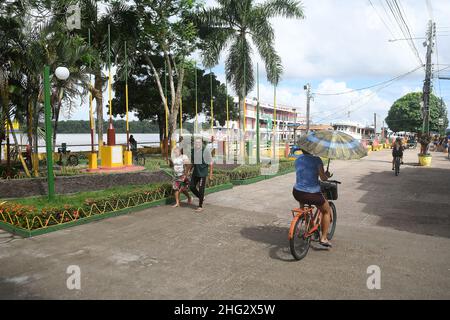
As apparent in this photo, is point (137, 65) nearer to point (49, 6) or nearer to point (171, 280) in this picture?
point (49, 6)

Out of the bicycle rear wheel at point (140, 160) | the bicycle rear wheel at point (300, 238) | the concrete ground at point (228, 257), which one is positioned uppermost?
the bicycle rear wheel at point (140, 160)

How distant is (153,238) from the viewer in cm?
605

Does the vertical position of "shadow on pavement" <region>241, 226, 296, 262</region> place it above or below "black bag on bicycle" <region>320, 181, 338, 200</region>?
below

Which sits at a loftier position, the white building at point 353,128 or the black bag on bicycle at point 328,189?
the white building at point 353,128

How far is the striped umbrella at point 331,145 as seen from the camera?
16.7 ft

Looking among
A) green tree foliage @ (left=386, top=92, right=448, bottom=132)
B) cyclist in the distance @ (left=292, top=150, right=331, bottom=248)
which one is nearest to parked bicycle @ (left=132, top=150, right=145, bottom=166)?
cyclist in the distance @ (left=292, top=150, right=331, bottom=248)

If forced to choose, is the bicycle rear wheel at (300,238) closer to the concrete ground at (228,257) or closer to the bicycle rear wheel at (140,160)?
the concrete ground at (228,257)

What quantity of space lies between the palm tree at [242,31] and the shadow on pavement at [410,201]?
8.41 m

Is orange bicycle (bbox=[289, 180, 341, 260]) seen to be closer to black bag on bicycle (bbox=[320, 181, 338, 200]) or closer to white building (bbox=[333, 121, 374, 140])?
black bag on bicycle (bbox=[320, 181, 338, 200])

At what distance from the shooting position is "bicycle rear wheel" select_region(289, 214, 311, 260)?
16.2 ft

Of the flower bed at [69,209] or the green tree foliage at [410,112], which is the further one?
the green tree foliage at [410,112]

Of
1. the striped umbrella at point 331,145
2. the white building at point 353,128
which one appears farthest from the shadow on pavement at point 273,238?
the white building at point 353,128

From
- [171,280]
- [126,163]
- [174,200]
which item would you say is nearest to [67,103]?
[126,163]

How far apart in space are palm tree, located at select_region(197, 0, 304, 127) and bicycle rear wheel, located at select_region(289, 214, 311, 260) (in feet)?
44.7
